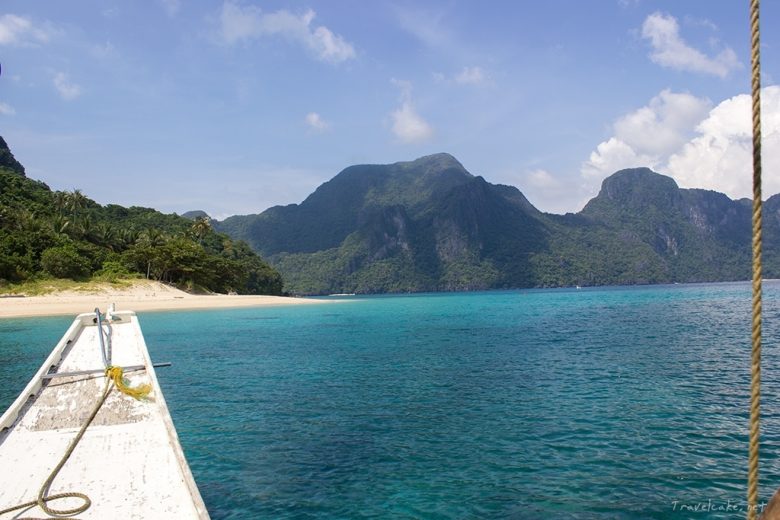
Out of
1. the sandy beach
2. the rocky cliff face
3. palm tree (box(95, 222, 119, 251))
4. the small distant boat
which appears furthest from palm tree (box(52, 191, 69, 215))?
the small distant boat

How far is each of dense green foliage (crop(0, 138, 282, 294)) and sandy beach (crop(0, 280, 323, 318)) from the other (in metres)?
4.37

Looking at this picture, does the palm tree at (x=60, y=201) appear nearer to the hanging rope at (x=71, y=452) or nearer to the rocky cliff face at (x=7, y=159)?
the rocky cliff face at (x=7, y=159)

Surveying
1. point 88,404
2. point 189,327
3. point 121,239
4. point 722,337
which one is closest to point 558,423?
point 88,404

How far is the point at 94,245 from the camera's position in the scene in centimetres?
7581

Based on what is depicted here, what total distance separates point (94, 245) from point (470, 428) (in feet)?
264

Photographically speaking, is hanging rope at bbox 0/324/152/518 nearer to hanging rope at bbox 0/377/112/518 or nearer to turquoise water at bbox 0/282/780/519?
hanging rope at bbox 0/377/112/518

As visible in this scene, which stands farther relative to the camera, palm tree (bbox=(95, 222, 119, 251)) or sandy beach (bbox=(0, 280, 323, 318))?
palm tree (bbox=(95, 222, 119, 251))

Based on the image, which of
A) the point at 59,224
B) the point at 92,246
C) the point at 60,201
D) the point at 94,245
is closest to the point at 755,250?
the point at 92,246

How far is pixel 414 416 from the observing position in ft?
44.1

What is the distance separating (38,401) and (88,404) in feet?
3.19

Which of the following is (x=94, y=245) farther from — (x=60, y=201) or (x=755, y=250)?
(x=755, y=250)

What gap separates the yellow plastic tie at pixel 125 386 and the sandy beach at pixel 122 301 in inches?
1864

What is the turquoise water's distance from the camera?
27.5 feet

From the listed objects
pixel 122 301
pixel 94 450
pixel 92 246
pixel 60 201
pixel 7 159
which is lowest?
pixel 122 301
